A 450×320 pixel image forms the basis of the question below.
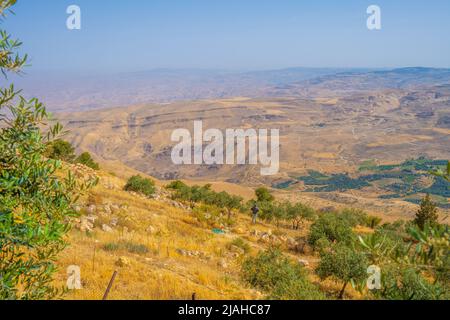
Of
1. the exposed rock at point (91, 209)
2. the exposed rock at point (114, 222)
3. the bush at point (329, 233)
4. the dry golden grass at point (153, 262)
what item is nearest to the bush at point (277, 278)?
the dry golden grass at point (153, 262)

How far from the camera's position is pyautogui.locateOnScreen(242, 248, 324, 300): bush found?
824 centimetres

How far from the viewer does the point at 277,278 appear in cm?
991

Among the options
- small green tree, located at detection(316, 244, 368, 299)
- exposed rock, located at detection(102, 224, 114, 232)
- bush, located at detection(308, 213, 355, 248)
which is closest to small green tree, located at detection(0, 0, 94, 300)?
small green tree, located at detection(316, 244, 368, 299)

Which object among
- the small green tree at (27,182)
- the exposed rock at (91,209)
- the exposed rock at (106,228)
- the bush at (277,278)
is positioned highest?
the small green tree at (27,182)

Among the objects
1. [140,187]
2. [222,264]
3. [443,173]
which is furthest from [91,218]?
[443,173]

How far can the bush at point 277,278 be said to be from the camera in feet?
27.0

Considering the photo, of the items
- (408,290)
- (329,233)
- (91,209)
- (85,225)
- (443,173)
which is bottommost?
(329,233)

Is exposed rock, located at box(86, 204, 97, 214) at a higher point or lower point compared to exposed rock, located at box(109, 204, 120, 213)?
higher

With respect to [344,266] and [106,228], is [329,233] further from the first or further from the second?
[106,228]

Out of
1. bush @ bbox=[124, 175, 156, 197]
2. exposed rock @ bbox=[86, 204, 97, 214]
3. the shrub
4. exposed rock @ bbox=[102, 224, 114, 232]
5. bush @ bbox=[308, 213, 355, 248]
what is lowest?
bush @ bbox=[308, 213, 355, 248]

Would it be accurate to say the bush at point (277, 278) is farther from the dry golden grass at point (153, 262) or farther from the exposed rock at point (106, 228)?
the exposed rock at point (106, 228)

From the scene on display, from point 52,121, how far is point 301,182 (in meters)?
114

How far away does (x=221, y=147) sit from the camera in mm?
176250

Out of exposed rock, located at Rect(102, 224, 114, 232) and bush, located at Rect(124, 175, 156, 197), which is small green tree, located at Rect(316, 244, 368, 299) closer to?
exposed rock, located at Rect(102, 224, 114, 232)
